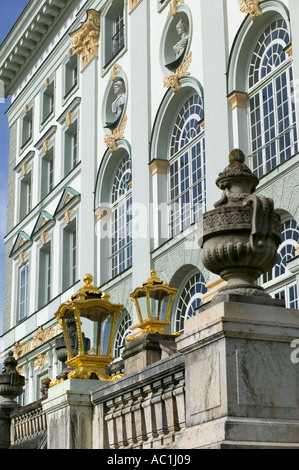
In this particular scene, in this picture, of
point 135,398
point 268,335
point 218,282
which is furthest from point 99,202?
point 268,335

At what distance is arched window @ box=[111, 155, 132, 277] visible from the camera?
2517 centimetres

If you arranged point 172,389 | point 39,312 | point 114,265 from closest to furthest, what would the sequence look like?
point 172,389 < point 114,265 < point 39,312

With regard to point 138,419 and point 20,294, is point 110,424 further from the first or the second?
point 20,294

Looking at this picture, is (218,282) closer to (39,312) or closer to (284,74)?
(284,74)

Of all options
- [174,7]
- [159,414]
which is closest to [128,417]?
[159,414]

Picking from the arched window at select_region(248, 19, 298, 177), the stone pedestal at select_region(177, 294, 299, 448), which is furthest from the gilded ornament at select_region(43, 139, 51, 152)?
the stone pedestal at select_region(177, 294, 299, 448)

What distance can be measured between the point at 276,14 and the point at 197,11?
3964 mm

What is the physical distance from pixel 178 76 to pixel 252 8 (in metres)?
3.63

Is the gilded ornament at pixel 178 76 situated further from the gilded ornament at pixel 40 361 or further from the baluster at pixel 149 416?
the baluster at pixel 149 416

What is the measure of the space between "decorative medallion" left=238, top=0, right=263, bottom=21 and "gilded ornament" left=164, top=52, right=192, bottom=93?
2726 millimetres

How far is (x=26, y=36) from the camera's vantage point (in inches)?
1379

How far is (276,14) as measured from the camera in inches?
743

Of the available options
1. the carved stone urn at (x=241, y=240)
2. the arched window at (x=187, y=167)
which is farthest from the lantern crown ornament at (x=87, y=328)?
the arched window at (x=187, y=167)

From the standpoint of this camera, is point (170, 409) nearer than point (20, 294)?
Yes
